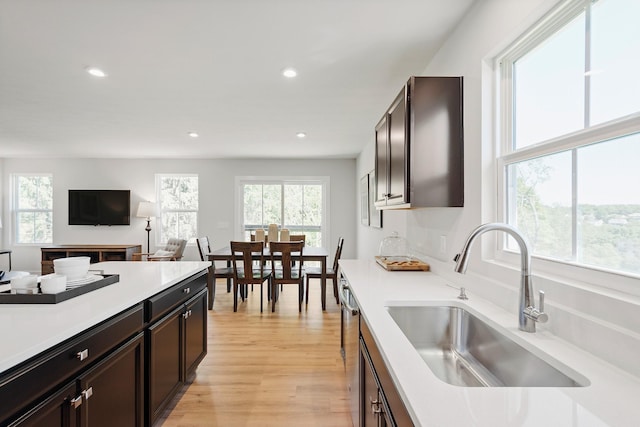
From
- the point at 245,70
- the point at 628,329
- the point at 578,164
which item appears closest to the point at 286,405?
the point at 628,329

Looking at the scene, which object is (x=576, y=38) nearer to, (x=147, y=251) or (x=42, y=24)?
(x=42, y=24)

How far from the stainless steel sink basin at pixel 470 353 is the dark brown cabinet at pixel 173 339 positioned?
128cm

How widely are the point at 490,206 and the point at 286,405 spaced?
1773mm

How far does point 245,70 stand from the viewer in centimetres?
265

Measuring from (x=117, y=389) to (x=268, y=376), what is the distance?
1.30m

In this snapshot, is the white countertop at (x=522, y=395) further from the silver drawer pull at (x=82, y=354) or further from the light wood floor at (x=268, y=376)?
the light wood floor at (x=268, y=376)

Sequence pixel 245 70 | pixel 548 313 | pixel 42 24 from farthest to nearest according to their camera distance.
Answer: pixel 245 70, pixel 42 24, pixel 548 313

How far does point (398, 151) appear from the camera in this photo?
6.64 ft

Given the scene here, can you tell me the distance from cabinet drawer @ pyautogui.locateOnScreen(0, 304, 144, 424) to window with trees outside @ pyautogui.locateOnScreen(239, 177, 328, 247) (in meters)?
5.19

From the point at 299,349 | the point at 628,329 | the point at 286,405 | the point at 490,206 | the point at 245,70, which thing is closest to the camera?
the point at 628,329

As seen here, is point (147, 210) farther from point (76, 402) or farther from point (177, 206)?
point (76, 402)

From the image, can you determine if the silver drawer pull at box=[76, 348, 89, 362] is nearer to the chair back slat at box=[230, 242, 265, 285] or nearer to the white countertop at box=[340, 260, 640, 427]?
the white countertop at box=[340, 260, 640, 427]

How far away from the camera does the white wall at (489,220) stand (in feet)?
2.95

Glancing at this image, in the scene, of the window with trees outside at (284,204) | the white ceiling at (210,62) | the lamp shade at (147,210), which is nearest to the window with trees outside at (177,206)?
the lamp shade at (147,210)
